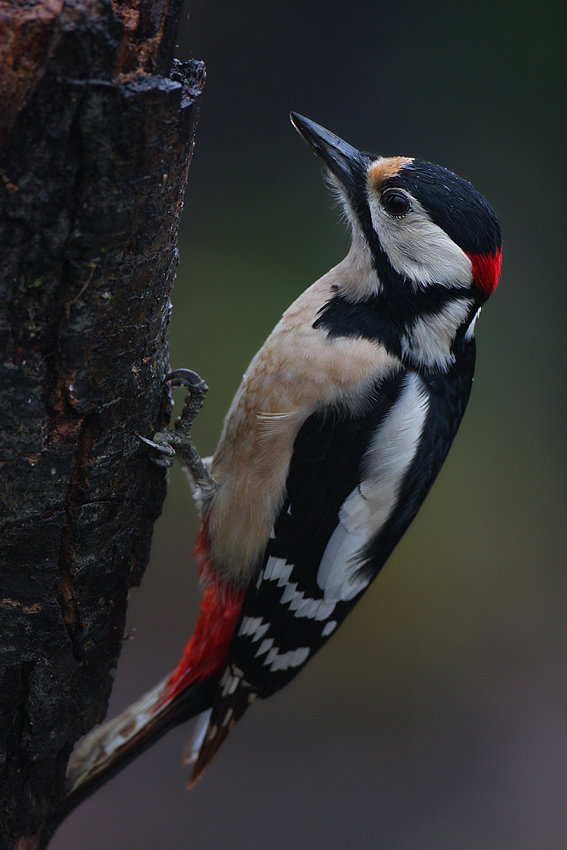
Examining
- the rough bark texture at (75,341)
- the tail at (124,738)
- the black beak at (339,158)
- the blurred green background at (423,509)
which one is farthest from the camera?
the blurred green background at (423,509)

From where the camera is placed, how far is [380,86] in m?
4.05

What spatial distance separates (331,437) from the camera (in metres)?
1.51

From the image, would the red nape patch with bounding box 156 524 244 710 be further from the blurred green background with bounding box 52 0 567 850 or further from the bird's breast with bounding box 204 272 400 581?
the blurred green background with bounding box 52 0 567 850

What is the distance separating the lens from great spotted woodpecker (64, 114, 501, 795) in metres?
1.50

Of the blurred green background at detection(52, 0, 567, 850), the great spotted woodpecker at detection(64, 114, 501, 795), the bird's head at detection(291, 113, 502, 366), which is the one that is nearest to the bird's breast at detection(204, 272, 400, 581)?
the great spotted woodpecker at detection(64, 114, 501, 795)

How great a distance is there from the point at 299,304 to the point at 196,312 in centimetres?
234

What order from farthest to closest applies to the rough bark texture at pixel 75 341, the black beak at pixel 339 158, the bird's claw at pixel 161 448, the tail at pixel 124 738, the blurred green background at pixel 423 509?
the blurred green background at pixel 423 509 < the black beak at pixel 339 158 < the tail at pixel 124 738 < the bird's claw at pixel 161 448 < the rough bark texture at pixel 75 341

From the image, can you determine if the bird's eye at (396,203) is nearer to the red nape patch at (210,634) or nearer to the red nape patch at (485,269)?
the red nape patch at (485,269)

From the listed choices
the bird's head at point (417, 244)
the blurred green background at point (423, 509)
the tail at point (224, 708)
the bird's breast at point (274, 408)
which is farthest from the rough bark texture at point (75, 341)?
the blurred green background at point (423, 509)

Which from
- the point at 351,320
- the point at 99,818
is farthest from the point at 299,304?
the point at 99,818

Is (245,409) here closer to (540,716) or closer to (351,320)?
(351,320)

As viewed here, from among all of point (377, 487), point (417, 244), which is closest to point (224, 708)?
point (377, 487)

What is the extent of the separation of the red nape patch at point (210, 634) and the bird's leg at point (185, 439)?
0.16m

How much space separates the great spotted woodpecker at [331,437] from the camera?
1502 mm
